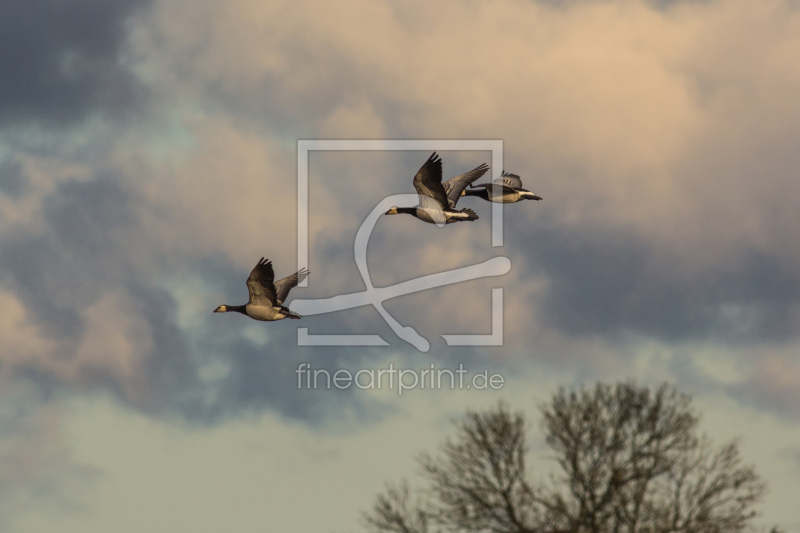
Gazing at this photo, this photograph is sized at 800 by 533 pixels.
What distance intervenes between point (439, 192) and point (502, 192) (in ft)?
12.3

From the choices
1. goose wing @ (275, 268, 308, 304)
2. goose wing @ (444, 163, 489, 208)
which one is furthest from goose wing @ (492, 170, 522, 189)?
goose wing @ (275, 268, 308, 304)

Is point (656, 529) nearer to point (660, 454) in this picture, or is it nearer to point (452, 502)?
point (660, 454)

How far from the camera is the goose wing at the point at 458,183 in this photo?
105 ft

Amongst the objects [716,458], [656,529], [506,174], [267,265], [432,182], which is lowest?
[656,529]

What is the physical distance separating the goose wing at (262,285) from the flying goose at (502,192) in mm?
6644

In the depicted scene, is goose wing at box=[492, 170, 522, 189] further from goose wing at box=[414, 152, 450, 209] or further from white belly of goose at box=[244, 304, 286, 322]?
white belly of goose at box=[244, 304, 286, 322]

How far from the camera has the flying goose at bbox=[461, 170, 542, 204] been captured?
33906mm

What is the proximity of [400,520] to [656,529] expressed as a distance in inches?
260

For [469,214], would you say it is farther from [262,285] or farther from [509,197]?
[262,285]

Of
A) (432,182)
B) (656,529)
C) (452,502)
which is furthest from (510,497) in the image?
(432,182)

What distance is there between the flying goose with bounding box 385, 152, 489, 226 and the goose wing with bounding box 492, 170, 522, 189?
3.20 m

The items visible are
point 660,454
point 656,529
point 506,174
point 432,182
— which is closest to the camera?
point 656,529

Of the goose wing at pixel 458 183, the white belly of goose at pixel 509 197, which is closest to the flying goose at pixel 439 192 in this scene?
the goose wing at pixel 458 183

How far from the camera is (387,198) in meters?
38.1
